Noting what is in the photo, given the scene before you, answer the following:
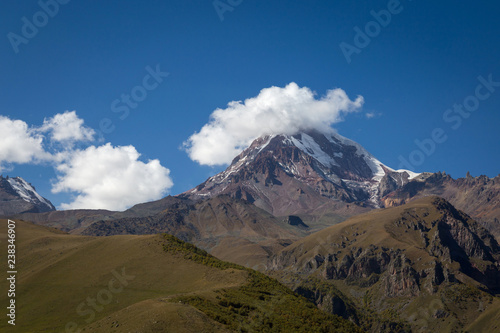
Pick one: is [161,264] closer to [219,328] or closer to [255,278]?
[255,278]

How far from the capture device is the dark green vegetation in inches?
4321

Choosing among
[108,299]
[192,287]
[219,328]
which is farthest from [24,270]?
[219,328]

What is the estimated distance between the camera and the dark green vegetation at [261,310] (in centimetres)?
10975

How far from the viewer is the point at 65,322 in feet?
481

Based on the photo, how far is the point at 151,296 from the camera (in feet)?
510

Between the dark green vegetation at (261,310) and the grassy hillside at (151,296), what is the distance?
0.28 metres

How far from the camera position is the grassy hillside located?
335 feet

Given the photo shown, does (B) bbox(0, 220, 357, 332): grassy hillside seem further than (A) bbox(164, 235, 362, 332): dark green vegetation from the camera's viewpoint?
No

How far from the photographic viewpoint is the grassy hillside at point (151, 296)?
335 ft

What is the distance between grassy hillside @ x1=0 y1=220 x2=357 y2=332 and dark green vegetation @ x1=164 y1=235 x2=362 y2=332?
0.28 m

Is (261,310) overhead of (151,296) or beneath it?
beneath

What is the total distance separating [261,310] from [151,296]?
46580mm

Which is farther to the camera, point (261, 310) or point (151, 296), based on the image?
point (151, 296)

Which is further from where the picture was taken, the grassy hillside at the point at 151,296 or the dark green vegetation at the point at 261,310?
the dark green vegetation at the point at 261,310
